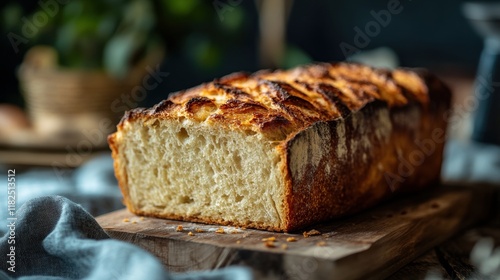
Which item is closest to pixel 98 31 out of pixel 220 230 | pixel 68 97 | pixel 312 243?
pixel 68 97

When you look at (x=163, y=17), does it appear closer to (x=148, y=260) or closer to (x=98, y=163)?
(x=98, y=163)

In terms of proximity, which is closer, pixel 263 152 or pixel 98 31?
pixel 263 152

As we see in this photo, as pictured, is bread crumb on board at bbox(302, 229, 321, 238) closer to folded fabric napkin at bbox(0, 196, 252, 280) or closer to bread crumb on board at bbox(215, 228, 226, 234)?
bread crumb on board at bbox(215, 228, 226, 234)

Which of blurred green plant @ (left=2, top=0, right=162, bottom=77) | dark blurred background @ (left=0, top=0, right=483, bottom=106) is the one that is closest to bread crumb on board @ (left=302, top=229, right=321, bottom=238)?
blurred green plant @ (left=2, top=0, right=162, bottom=77)

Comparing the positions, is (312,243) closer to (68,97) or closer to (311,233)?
(311,233)

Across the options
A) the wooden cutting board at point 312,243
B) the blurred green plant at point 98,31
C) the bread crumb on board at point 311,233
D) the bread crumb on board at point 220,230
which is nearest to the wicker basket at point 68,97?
the blurred green plant at point 98,31

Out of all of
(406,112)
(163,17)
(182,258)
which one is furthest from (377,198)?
(163,17)
